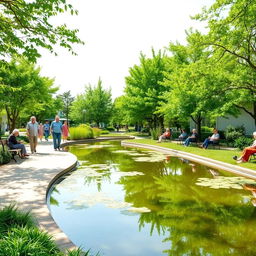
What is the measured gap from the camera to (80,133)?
28922 millimetres

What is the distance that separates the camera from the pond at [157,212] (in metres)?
4.65

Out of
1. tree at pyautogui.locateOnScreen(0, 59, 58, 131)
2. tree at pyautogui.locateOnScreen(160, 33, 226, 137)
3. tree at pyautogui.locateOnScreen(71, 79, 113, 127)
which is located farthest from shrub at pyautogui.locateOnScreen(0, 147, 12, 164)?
tree at pyautogui.locateOnScreen(71, 79, 113, 127)

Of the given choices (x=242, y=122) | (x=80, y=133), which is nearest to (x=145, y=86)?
(x=80, y=133)

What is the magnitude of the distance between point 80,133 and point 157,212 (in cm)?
2339

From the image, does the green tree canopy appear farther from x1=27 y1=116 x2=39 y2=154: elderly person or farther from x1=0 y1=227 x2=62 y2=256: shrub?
x1=0 y1=227 x2=62 y2=256: shrub

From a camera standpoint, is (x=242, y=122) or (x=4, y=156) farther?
(x=242, y=122)

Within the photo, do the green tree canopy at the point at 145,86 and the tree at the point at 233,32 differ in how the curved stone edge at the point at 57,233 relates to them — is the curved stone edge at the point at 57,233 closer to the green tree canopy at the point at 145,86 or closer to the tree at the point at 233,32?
the tree at the point at 233,32

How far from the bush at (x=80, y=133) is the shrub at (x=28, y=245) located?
2506cm

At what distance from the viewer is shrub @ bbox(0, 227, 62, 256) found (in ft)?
10.2

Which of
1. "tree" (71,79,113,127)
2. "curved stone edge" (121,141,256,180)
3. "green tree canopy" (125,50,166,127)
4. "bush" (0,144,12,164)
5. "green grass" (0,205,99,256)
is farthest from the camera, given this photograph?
"tree" (71,79,113,127)

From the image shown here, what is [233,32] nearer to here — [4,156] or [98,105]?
[4,156]

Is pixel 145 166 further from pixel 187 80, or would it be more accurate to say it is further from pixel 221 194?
A: pixel 187 80

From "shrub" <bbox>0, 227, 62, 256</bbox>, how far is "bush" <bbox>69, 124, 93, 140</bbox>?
25.1m

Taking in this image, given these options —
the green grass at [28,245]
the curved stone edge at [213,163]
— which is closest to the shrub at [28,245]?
the green grass at [28,245]
